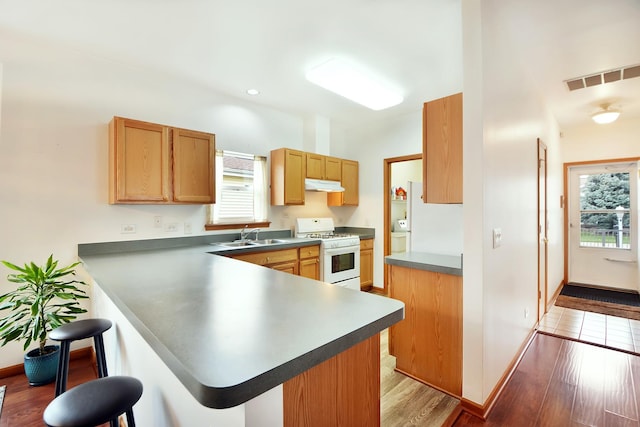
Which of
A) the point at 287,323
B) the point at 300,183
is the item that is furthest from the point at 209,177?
the point at 287,323

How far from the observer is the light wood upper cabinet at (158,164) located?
8.42 feet

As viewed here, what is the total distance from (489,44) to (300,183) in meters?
2.62

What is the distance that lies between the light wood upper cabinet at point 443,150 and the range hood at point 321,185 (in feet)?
6.98

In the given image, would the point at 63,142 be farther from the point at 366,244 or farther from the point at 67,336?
the point at 366,244

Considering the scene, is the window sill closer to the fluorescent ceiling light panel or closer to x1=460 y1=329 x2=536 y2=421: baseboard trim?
the fluorescent ceiling light panel

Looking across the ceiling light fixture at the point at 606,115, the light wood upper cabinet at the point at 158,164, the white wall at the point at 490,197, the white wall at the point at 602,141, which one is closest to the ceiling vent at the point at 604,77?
the ceiling light fixture at the point at 606,115

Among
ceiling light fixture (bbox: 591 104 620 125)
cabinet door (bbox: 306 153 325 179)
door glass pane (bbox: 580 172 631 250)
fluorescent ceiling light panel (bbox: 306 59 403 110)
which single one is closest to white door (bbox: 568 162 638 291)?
door glass pane (bbox: 580 172 631 250)

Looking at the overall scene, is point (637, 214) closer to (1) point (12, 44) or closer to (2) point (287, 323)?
(2) point (287, 323)

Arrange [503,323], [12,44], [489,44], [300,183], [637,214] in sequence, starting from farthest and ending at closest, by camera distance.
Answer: [637,214] < [300,183] < [12,44] < [503,323] < [489,44]

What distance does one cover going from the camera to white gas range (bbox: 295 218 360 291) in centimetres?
380

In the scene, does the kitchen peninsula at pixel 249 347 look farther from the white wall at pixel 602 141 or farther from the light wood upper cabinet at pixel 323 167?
the white wall at pixel 602 141

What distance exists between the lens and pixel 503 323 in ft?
7.02

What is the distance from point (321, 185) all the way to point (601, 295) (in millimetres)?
4364

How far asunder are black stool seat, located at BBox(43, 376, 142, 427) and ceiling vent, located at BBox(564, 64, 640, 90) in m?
4.24
